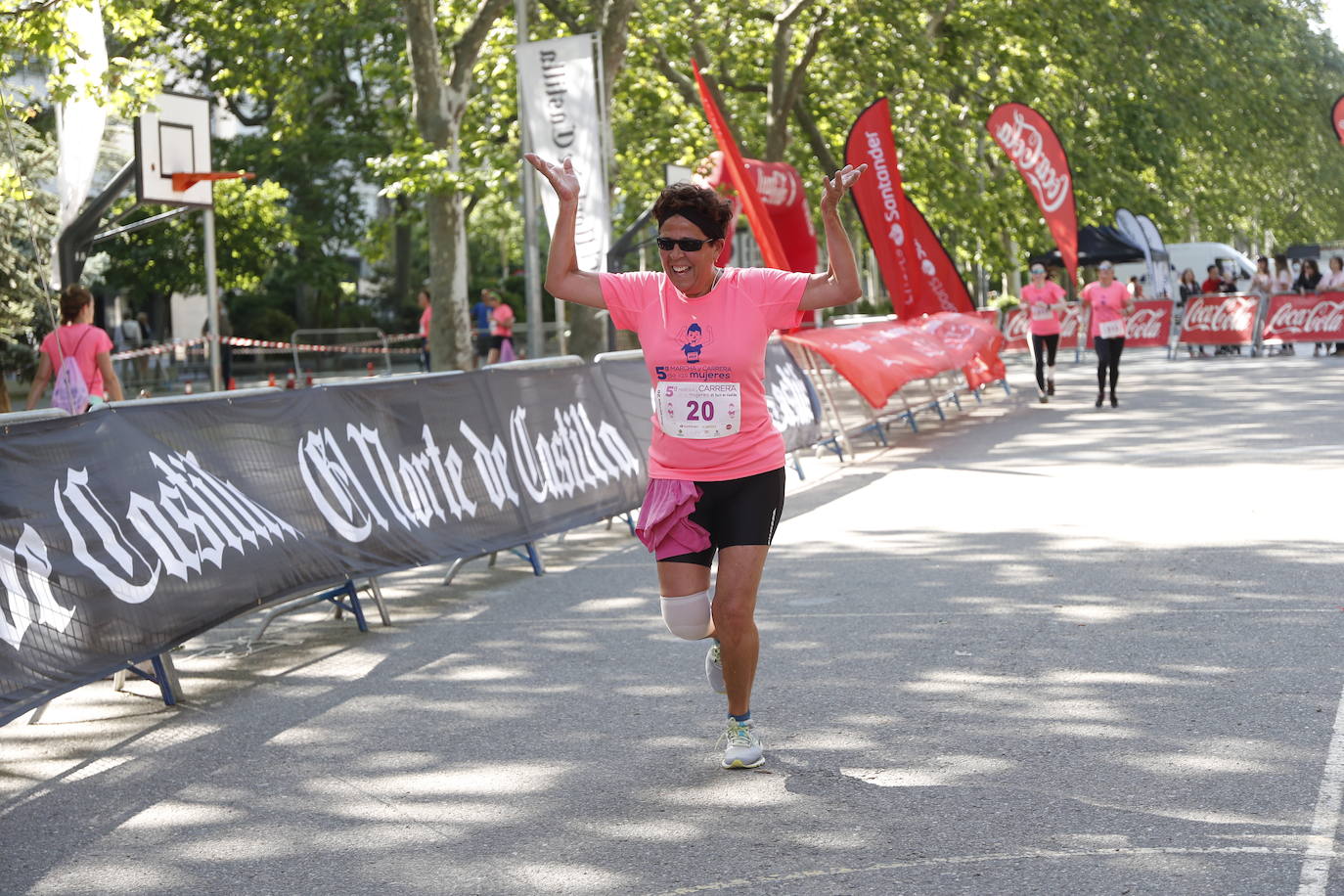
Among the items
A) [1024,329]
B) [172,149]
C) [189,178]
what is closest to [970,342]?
[189,178]

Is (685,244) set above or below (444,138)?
below

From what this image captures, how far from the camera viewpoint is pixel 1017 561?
9.71 m

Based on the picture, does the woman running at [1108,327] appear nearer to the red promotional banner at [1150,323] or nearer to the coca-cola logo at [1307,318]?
the coca-cola logo at [1307,318]

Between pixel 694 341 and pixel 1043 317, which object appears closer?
pixel 694 341

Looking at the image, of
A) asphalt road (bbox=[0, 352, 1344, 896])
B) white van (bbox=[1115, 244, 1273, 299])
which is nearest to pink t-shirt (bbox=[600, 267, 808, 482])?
asphalt road (bbox=[0, 352, 1344, 896])

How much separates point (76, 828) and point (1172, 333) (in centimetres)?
3188

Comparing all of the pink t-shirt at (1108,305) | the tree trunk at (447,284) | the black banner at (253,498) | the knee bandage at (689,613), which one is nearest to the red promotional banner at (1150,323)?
the pink t-shirt at (1108,305)

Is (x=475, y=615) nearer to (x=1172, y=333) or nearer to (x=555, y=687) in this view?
(x=555, y=687)

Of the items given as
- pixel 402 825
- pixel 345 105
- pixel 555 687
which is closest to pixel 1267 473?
pixel 555 687

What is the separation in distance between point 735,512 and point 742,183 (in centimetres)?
1120

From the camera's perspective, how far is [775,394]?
1454 centimetres

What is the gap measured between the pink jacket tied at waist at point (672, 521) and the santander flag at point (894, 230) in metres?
14.8

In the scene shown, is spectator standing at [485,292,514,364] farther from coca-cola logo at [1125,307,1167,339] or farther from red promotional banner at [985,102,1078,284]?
coca-cola logo at [1125,307,1167,339]

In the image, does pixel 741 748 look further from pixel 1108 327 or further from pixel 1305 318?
pixel 1305 318
